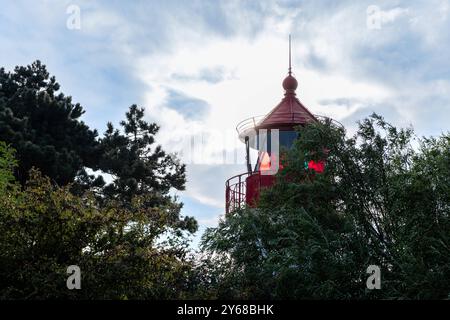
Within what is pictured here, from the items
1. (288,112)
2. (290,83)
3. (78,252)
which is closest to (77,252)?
(78,252)

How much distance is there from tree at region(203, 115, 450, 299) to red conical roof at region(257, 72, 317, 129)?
454 cm

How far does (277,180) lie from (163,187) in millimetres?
18700

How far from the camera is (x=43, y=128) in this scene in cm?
3169

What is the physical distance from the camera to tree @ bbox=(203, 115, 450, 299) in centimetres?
1343

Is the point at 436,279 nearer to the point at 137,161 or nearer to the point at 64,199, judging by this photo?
the point at 64,199

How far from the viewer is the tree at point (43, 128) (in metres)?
28.4

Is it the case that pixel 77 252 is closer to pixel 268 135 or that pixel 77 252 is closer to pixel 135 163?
pixel 268 135

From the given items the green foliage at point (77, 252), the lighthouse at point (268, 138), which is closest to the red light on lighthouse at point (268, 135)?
the lighthouse at point (268, 138)

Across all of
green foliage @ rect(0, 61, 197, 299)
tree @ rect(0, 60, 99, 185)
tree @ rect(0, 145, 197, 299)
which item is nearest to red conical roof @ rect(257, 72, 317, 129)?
green foliage @ rect(0, 61, 197, 299)

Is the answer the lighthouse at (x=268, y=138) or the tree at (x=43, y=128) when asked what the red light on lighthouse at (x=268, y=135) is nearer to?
the lighthouse at (x=268, y=138)

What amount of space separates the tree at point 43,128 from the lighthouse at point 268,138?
9778 mm

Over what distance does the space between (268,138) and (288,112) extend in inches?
40.7

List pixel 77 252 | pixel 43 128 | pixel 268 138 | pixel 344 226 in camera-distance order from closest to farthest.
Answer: pixel 77 252
pixel 344 226
pixel 268 138
pixel 43 128
